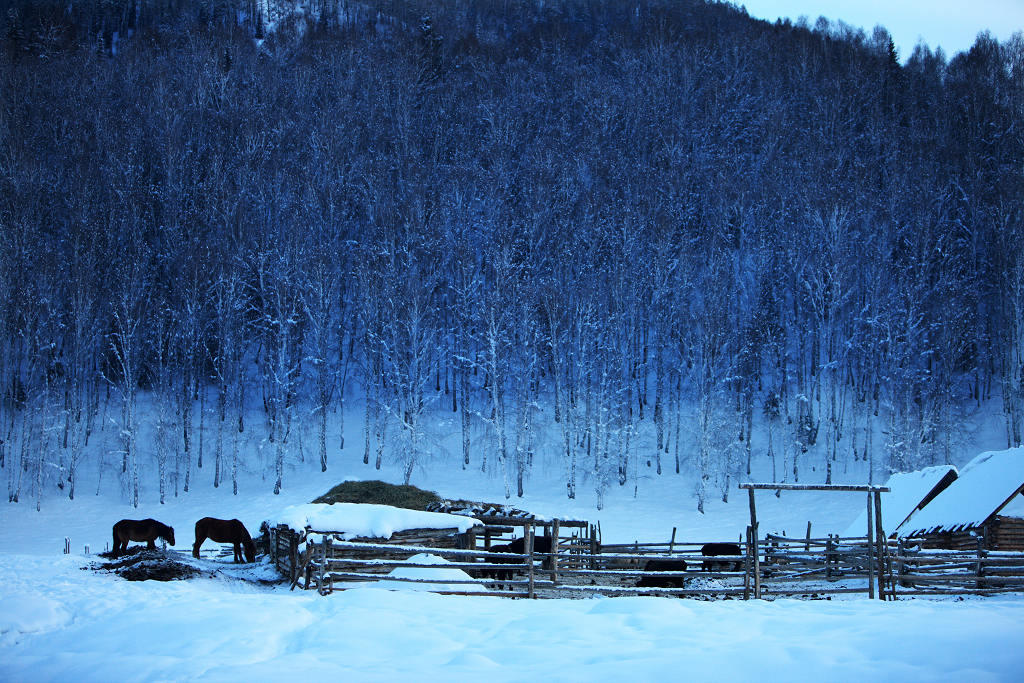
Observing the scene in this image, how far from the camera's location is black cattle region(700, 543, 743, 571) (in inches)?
811

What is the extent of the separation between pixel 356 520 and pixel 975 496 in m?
16.9

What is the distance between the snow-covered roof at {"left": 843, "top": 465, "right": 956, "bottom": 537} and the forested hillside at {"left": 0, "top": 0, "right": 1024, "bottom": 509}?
1050cm

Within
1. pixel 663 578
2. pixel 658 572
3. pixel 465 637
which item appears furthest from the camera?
pixel 663 578

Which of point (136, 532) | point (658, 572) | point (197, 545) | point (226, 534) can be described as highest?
point (136, 532)

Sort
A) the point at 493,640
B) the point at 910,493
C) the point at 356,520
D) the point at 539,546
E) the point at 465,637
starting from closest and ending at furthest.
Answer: the point at 493,640 → the point at 465,637 → the point at 356,520 → the point at 539,546 → the point at 910,493

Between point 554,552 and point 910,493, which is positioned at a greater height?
point 910,493

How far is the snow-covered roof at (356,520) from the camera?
1822cm

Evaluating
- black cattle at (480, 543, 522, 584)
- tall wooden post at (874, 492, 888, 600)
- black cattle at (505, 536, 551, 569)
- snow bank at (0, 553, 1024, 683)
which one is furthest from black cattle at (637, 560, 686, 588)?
snow bank at (0, 553, 1024, 683)

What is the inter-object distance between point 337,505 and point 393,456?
19.6 meters

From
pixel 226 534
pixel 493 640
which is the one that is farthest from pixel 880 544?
pixel 226 534

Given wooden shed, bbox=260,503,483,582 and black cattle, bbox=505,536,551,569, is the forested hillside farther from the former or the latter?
wooden shed, bbox=260,503,483,582

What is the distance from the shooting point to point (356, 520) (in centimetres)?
1880

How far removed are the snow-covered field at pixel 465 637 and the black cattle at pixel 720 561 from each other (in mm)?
6239

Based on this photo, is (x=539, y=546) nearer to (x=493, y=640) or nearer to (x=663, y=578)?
(x=663, y=578)
